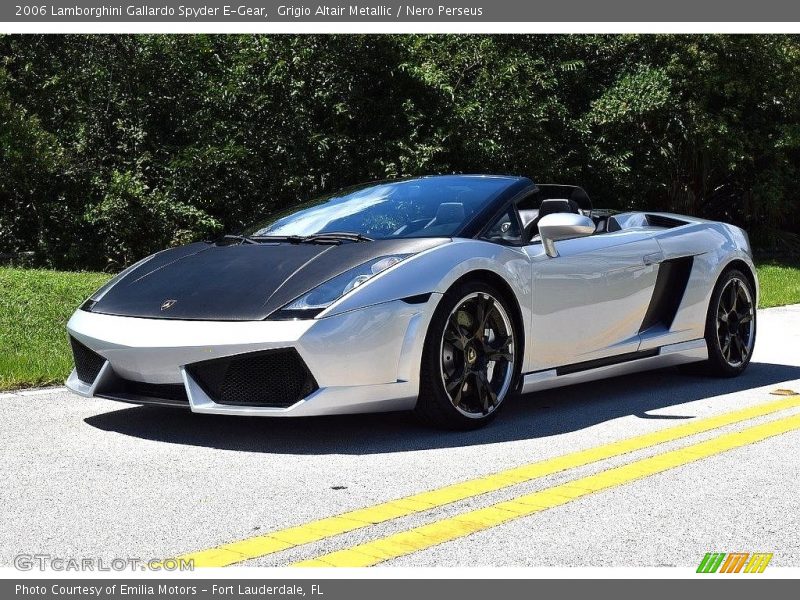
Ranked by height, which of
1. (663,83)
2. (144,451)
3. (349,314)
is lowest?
(144,451)

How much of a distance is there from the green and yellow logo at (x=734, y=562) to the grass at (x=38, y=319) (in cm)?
436

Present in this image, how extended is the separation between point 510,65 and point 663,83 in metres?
3.90

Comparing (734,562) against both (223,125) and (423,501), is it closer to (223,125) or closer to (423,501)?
(423,501)

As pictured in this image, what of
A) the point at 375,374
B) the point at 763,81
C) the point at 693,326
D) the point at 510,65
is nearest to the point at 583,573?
the point at 375,374

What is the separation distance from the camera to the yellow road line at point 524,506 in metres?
3.42

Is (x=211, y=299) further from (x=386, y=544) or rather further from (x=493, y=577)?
(x=493, y=577)

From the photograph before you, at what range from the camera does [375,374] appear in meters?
4.96

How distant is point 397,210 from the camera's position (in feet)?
19.7

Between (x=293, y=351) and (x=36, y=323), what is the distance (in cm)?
475

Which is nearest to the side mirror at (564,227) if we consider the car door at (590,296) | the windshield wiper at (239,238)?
the car door at (590,296)

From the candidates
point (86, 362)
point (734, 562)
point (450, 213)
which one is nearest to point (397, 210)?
point (450, 213)

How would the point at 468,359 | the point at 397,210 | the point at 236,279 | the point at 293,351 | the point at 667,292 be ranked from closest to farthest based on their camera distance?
the point at 293,351 < the point at 236,279 < the point at 468,359 < the point at 397,210 < the point at 667,292

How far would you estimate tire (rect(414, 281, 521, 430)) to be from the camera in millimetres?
5172
